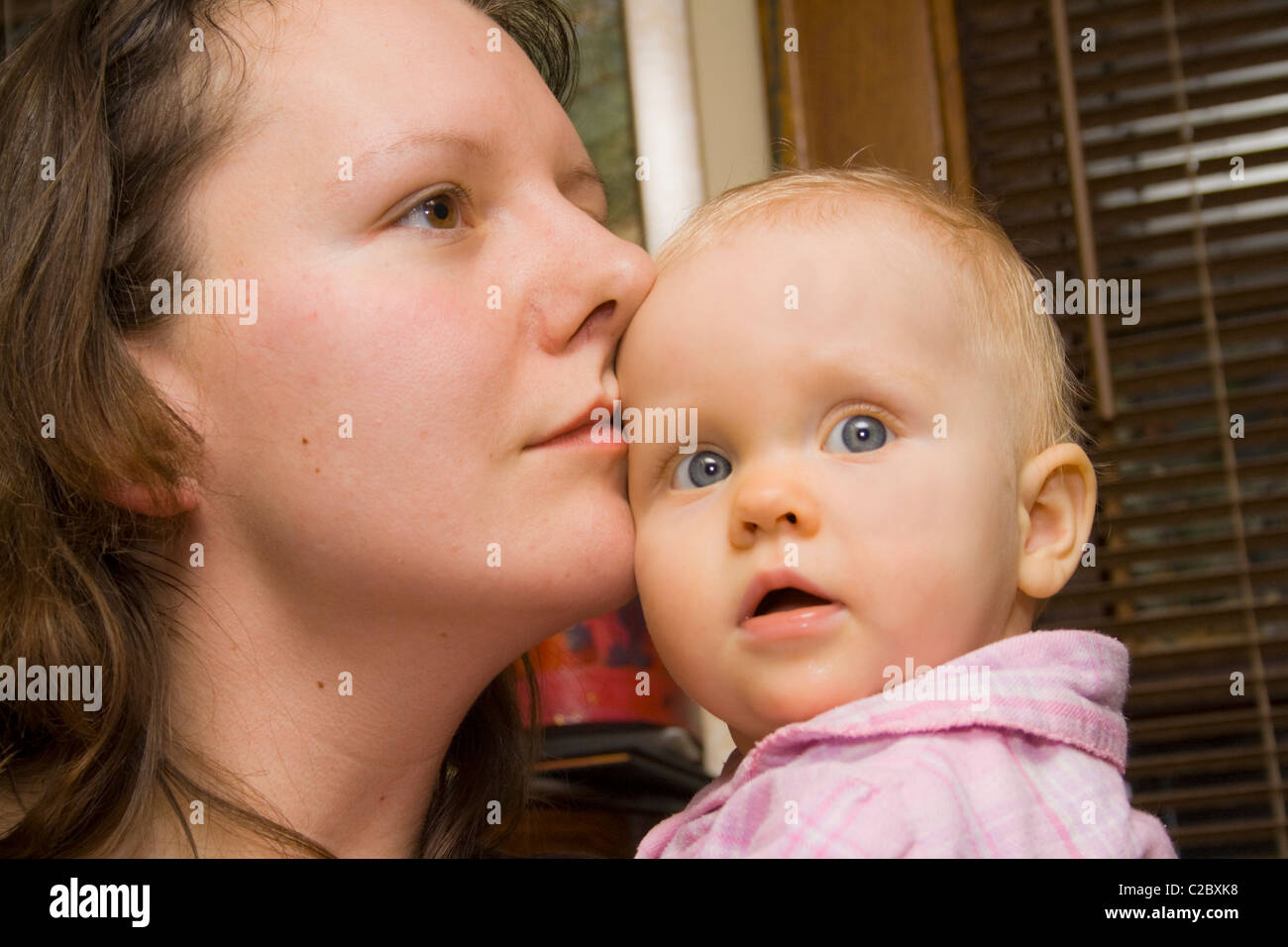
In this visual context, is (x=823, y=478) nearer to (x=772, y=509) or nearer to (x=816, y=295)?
(x=772, y=509)

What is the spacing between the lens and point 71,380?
109 cm

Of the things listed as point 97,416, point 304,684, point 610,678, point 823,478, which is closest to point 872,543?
point 823,478

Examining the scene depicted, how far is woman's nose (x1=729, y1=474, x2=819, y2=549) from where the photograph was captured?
2.95 feet

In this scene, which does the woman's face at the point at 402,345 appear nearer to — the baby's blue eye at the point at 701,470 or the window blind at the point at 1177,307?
the baby's blue eye at the point at 701,470

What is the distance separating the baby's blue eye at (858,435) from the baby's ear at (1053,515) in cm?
15

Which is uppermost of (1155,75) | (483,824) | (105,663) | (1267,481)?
(1155,75)

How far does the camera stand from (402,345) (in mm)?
1037

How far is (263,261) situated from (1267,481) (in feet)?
6.83

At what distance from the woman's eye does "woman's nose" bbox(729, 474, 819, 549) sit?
0.39m

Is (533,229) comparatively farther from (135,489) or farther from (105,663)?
(105,663)

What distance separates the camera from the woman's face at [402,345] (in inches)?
41.1

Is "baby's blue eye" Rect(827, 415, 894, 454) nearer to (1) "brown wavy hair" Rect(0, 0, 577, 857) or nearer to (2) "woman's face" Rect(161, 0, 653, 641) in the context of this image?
(2) "woman's face" Rect(161, 0, 653, 641)

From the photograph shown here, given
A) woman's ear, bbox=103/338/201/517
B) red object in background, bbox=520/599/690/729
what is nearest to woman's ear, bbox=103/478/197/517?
woman's ear, bbox=103/338/201/517
